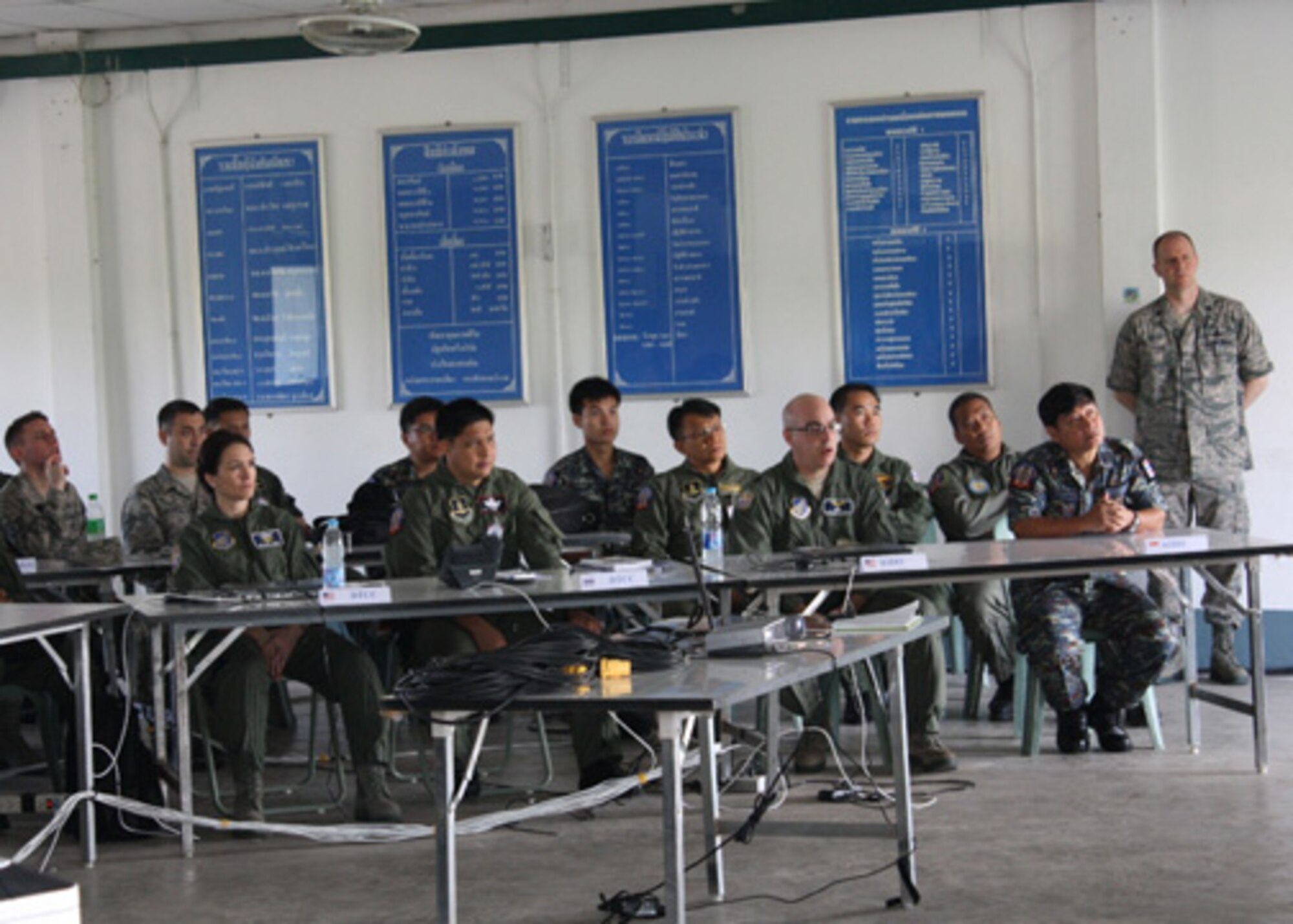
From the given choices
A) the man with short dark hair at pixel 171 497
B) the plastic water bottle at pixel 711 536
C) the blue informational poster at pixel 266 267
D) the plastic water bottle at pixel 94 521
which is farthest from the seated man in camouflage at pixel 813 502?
the blue informational poster at pixel 266 267

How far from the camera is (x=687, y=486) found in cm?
657

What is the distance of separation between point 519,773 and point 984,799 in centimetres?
158

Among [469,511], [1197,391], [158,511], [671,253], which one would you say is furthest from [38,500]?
[1197,391]

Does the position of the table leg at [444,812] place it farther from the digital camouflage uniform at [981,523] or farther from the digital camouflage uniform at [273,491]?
the digital camouflage uniform at [273,491]

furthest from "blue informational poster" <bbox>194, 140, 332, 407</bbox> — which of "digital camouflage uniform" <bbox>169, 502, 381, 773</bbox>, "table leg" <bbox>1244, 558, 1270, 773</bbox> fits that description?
"table leg" <bbox>1244, 558, 1270, 773</bbox>

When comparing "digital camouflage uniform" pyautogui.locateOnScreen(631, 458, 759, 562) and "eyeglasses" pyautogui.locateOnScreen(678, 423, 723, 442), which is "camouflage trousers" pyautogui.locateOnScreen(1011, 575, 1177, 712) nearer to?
"digital camouflage uniform" pyautogui.locateOnScreen(631, 458, 759, 562)

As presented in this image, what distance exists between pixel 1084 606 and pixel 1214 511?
1.54 metres

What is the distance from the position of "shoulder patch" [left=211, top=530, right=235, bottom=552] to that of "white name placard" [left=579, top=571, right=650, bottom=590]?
118 cm

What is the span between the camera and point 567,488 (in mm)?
7199

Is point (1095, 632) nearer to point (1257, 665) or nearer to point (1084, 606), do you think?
point (1084, 606)

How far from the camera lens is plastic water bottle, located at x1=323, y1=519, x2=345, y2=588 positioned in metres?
5.26

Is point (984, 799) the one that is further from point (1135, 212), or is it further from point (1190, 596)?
point (1135, 212)

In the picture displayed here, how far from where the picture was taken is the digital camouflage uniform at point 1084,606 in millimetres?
5832

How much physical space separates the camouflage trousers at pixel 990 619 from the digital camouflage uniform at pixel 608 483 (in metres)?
1.42
